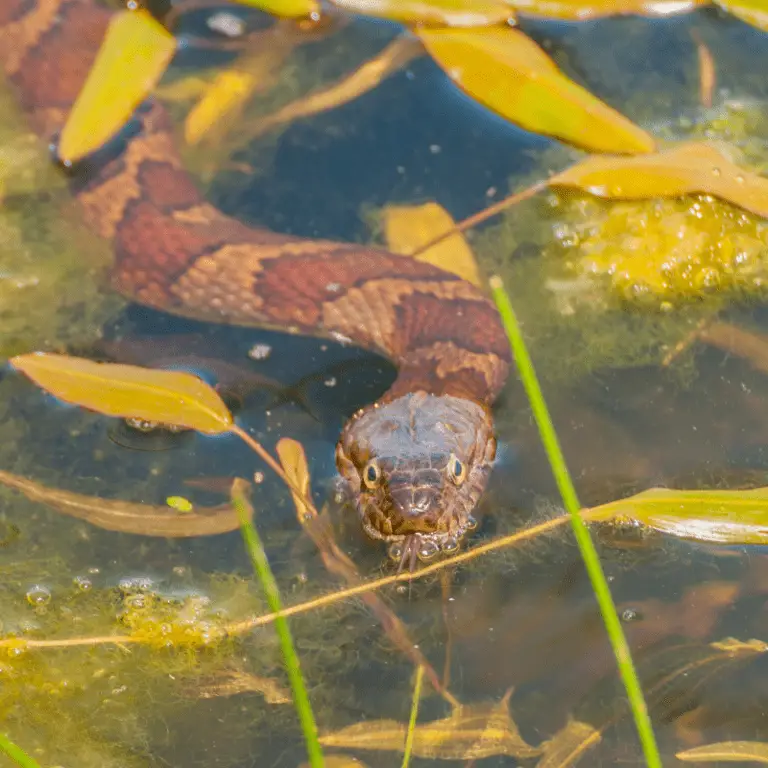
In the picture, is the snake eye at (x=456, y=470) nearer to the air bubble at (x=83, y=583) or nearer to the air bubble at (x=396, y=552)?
the air bubble at (x=396, y=552)

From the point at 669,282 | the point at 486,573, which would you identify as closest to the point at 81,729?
the point at 486,573

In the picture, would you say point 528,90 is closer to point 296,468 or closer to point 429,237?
point 429,237

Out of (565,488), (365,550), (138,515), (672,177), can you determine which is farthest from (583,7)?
(565,488)

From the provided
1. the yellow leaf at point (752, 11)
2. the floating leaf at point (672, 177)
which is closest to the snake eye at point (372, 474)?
the floating leaf at point (672, 177)

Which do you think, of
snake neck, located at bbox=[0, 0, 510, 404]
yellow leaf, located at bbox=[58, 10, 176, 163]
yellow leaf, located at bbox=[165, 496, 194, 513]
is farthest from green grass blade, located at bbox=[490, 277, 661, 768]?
yellow leaf, located at bbox=[58, 10, 176, 163]

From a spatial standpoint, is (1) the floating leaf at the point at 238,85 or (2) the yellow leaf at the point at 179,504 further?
(1) the floating leaf at the point at 238,85

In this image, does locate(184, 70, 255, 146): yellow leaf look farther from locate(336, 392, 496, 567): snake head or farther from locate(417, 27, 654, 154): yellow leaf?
locate(336, 392, 496, 567): snake head
